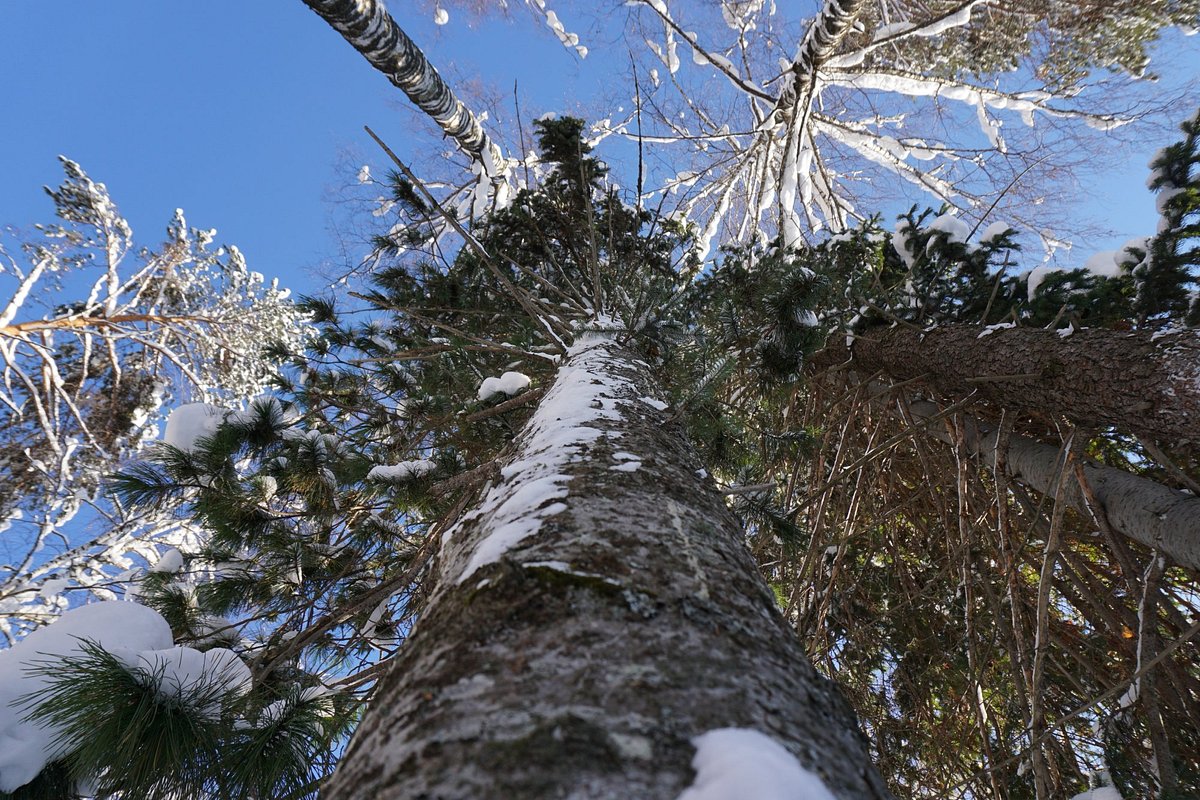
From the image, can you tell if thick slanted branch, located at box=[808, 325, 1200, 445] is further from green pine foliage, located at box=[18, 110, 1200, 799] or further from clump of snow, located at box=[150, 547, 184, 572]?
clump of snow, located at box=[150, 547, 184, 572]

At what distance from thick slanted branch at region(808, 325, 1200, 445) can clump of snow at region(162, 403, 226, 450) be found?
10.7ft

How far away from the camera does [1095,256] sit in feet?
9.89

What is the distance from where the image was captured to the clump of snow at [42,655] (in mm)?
1251

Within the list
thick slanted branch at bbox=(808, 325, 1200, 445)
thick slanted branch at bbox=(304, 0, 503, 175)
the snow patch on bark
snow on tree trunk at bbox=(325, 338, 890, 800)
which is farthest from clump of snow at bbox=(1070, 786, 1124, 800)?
thick slanted branch at bbox=(304, 0, 503, 175)

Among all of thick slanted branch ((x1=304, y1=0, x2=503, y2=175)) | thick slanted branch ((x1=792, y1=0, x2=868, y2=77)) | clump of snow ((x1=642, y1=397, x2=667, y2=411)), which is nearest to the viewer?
clump of snow ((x1=642, y1=397, x2=667, y2=411))

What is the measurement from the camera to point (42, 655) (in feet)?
4.58

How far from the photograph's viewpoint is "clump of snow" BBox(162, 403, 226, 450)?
2467 millimetres

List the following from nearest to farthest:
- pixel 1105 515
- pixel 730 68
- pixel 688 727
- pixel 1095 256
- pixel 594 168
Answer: pixel 688 727, pixel 1105 515, pixel 1095 256, pixel 594 168, pixel 730 68

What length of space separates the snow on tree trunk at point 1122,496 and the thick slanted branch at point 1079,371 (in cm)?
24

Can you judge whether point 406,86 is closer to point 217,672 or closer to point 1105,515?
point 217,672

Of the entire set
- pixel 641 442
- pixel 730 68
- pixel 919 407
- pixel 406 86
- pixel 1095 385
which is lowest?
pixel 641 442

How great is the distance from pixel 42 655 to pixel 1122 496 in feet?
11.5

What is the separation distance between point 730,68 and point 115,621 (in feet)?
19.0

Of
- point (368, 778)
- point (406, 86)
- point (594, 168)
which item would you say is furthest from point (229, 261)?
point (368, 778)
